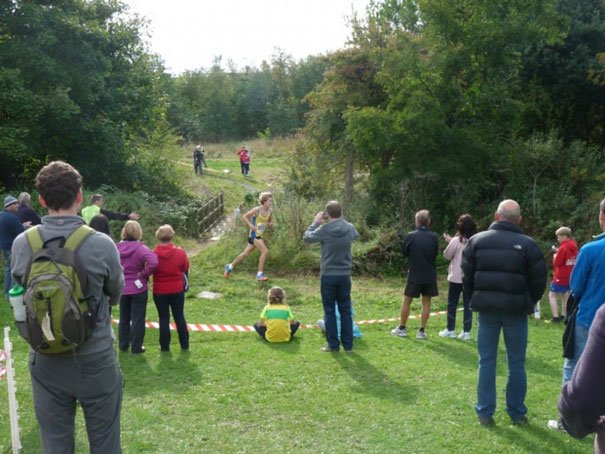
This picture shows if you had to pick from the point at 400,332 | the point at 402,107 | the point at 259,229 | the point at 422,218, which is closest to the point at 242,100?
the point at 402,107

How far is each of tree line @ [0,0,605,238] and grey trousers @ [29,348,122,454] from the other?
13.1 meters

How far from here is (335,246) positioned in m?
8.16

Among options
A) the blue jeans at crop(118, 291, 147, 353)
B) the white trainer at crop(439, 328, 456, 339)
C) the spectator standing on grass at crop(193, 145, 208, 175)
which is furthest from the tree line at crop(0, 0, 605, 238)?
the blue jeans at crop(118, 291, 147, 353)

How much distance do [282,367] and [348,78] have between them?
1285cm

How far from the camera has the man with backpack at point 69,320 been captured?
352cm

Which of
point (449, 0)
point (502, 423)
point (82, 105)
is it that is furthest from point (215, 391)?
point (82, 105)

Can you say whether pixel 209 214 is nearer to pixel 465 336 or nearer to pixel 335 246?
pixel 465 336

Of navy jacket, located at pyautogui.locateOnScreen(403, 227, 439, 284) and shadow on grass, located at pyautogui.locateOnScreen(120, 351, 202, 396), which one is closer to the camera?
shadow on grass, located at pyautogui.locateOnScreen(120, 351, 202, 396)

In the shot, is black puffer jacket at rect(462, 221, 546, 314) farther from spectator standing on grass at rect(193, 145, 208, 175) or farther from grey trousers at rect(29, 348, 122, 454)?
spectator standing on grass at rect(193, 145, 208, 175)

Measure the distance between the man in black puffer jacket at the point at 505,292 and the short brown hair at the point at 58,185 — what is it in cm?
369

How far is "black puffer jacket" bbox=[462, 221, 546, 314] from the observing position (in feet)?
18.7

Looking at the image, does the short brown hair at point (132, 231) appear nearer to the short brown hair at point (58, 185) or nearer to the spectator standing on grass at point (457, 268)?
the spectator standing on grass at point (457, 268)

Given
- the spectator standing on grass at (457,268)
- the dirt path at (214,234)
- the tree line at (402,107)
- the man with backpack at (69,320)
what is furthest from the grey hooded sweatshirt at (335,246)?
the dirt path at (214,234)

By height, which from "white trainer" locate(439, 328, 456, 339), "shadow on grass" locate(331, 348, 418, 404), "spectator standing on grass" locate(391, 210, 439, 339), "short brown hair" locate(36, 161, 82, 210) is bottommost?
"white trainer" locate(439, 328, 456, 339)
